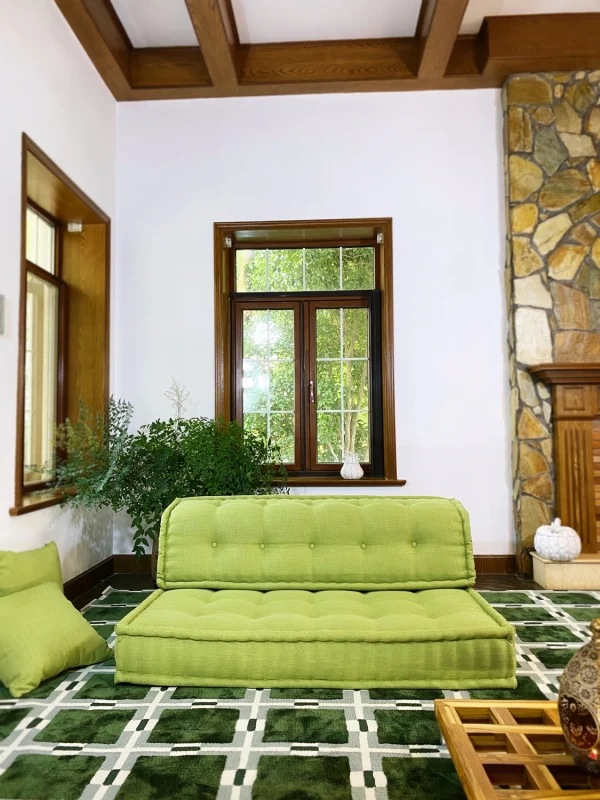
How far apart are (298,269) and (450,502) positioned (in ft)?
8.39

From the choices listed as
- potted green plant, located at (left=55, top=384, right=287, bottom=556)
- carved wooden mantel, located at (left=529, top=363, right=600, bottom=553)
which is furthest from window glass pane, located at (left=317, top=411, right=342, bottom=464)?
carved wooden mantel, located at (left=529, top=363, right=600, bottom=553)

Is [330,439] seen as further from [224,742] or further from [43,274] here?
[224,742]

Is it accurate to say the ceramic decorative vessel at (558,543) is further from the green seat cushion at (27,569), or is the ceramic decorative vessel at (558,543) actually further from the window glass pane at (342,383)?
the green seat cushion at (27,569)

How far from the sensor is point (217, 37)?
383 cm

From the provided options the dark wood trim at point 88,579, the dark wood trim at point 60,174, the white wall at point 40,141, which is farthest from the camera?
the dark wood trim at point 88,579

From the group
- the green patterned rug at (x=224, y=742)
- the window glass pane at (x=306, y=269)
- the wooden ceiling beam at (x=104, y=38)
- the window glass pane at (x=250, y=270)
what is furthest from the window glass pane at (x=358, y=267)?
the green patterned rug at (x=224, y=742)

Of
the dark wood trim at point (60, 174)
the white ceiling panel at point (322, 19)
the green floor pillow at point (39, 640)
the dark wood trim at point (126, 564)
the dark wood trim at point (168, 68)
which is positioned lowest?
the dark wood trim at point (126, 564)

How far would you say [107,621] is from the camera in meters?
3.22

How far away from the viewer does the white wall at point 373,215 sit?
14.4 feet

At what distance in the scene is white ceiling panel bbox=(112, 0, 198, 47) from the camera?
3.92 metres

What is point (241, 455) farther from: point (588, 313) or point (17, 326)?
point (588, 313)

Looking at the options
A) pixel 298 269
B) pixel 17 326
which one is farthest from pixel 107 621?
pixel 298 269

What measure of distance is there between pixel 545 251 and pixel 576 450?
1.38m

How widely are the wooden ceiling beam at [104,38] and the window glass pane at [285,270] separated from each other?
1.58 m
